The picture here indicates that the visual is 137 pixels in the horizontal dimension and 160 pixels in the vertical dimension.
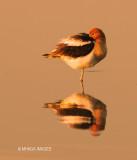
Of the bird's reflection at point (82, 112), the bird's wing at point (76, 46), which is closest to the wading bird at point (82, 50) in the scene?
the bird's wing at point (76, 46)

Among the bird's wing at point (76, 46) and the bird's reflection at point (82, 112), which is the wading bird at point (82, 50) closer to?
the bird's wing at point (76, 46)

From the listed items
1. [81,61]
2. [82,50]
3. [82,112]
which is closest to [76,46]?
[82,50]

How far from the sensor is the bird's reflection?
27.5 feet

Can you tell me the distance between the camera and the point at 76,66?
428 inches

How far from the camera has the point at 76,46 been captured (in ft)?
35.2

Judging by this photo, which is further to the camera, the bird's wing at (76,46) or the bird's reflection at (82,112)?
the bird's wing at (76,46)

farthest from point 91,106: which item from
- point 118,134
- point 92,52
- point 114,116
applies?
point 92,52

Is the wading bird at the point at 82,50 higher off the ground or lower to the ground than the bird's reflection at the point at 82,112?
higher

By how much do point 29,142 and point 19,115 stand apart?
1.02 metres

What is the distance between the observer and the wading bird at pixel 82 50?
10.7 metres

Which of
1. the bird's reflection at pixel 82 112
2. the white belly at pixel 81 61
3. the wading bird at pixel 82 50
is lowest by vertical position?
the bird's reflection at pixel 82 112

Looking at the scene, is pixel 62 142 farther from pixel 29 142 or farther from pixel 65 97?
pixel 65 97

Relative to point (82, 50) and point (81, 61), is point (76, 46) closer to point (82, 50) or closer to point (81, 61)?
point (82, 50)

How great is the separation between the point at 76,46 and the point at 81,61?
0.24m
